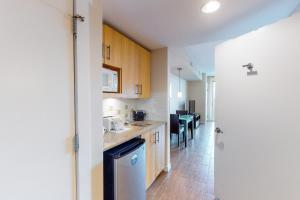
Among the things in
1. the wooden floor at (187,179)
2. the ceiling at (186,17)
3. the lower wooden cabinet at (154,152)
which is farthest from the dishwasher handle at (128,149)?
the ceiling at (186,17)

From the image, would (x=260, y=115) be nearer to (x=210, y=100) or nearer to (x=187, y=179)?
(x=187, y=179)

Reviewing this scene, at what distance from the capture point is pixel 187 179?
274cm

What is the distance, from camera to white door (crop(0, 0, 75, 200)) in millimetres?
687

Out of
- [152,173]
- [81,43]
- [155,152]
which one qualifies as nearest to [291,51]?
[81,43]

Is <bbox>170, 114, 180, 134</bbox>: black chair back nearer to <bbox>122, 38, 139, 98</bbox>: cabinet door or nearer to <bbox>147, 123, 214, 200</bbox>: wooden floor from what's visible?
<bbox>147, 123, 214, 200</bbox>: wooden floor

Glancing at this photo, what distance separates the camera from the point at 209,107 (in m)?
9.38

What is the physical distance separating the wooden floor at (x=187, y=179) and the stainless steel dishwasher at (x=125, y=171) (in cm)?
61

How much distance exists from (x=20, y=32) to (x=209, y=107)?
9554mm

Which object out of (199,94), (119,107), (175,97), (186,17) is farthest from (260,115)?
(199,94)

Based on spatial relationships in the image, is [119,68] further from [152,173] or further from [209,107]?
[209,107]

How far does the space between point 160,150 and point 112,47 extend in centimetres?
181

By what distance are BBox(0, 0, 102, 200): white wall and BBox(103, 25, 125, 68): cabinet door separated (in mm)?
740

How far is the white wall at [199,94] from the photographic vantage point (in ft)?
29.2

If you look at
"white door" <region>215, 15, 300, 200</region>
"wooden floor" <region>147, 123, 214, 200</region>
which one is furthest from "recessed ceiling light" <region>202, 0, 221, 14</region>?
"wooden floor" <region>147, 123, 214, 200</region>
